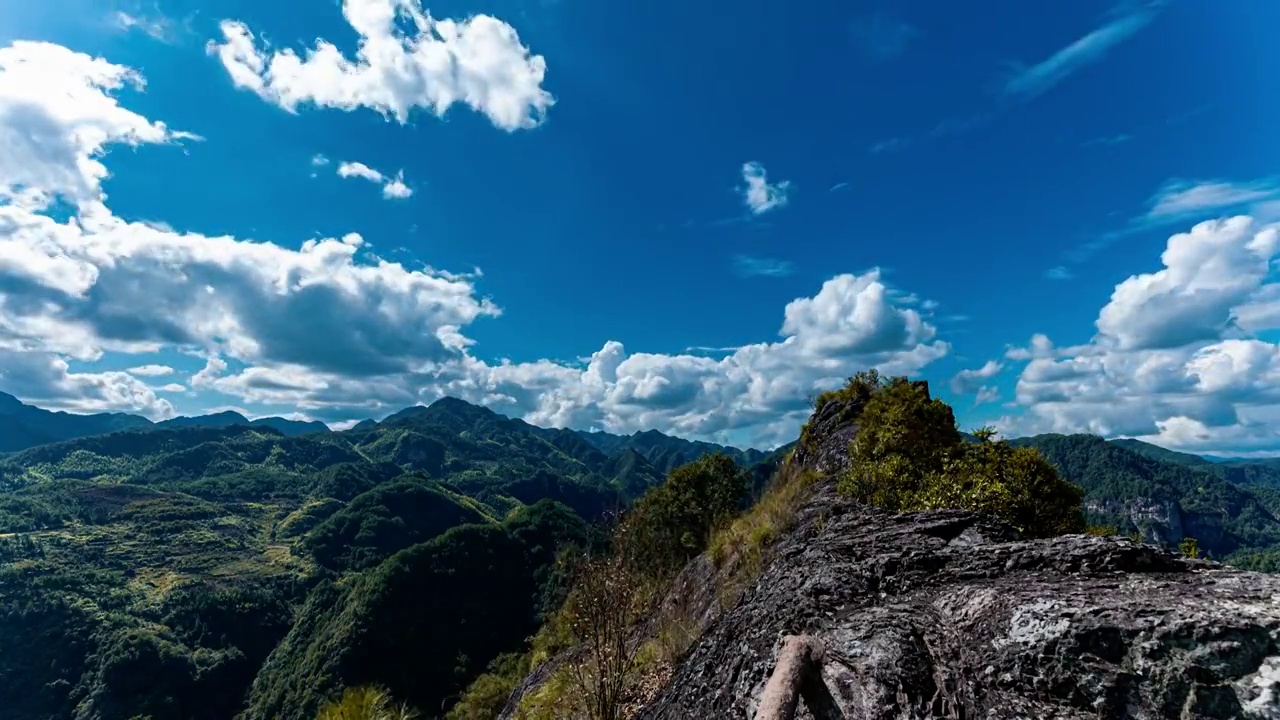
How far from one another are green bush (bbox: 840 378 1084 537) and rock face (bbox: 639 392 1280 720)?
2.38 metres

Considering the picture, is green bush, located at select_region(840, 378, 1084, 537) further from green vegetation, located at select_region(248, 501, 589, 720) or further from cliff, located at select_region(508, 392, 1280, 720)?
green vegetation, located at select_region(248, 501, 589, 720)

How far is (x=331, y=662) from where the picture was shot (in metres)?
102

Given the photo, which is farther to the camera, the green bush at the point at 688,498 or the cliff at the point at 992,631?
the green bush at the point at 688,498

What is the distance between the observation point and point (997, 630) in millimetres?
3721

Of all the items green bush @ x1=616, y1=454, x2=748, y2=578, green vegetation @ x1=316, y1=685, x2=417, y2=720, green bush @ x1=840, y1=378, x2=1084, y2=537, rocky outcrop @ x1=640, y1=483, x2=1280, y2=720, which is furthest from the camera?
green bush @ x1=616, y1=454, x2=748, y2=578

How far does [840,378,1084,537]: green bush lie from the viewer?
8.07 metres

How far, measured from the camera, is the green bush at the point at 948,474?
8070 millimetres

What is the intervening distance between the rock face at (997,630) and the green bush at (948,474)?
7.81 ft

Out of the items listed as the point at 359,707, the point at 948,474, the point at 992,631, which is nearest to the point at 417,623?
the point at 359,707

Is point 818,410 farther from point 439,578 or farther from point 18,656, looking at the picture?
point 18,656

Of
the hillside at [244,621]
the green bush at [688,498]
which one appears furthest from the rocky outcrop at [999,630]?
the hillside at [244,621]

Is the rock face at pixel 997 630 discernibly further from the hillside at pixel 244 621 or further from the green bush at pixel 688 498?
the hillside at pixel 244 621

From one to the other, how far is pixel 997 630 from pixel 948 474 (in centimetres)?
614

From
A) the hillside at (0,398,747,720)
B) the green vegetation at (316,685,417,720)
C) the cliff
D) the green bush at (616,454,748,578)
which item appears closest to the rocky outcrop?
the cliff
